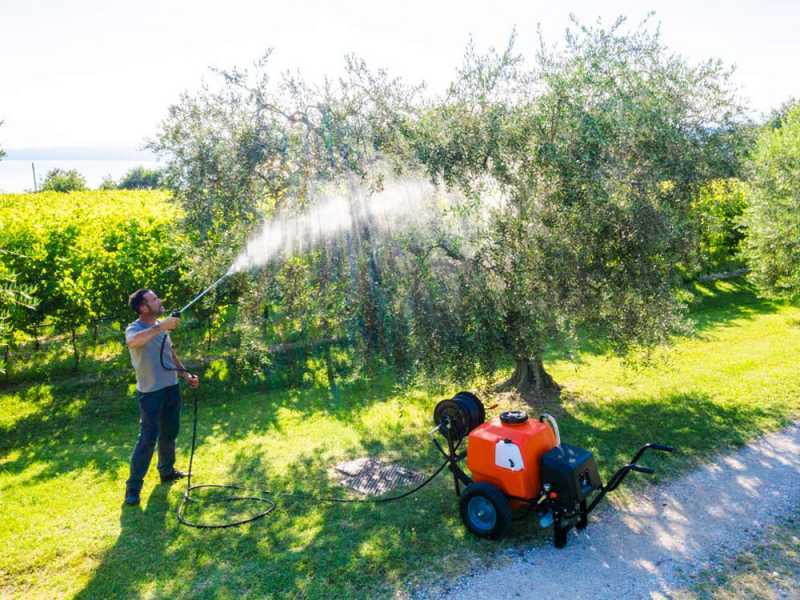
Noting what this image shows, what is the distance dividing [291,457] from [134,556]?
3219 millimetres

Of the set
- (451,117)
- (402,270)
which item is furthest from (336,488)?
(451,117)

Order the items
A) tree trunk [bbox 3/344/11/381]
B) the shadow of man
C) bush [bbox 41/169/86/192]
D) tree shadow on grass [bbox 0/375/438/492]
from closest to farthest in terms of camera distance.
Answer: the shadow of man, tree shadow on grass [bbox 0/375/438/492], tree trunk [bbox 3/344/11/381], bush [bbox 41/169/86/192]

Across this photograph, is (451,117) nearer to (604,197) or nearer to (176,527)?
(604,197)

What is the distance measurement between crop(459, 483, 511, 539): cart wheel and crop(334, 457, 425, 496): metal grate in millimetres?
1682

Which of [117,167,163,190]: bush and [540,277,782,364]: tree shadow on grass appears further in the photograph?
[117,167,163,190]: bush

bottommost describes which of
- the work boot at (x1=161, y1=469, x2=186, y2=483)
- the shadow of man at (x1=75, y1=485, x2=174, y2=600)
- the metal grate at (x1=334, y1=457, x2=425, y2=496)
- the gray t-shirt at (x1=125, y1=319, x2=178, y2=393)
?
the metal grate at (x1=334, y1=457, x2=425, y2=496)

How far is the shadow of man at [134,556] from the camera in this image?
20.5ft

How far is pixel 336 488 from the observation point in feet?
27.7

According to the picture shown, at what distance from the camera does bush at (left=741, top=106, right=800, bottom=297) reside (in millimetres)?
16281

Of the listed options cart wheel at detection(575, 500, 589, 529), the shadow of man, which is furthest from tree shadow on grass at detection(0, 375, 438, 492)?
cart wheel at detection(575, 500, 589, 529)

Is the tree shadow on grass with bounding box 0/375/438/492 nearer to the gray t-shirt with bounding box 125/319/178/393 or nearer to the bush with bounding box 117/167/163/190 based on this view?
the gray t-shirt with bounding box 125/319/178/393

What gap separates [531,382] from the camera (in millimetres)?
12031

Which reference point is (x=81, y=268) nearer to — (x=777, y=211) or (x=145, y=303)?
(x=145, y=303)

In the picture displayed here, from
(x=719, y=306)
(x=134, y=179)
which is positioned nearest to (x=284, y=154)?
(x=719, y=306)
